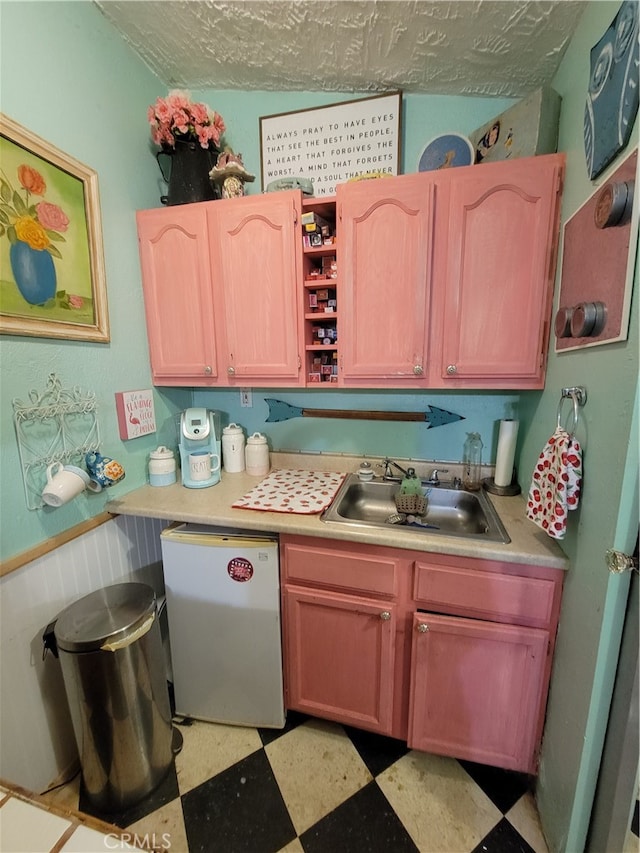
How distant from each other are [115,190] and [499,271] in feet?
4.92

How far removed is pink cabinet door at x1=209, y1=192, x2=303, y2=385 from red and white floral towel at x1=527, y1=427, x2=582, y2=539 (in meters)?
0.92

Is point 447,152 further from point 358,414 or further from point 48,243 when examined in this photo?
point 48,243

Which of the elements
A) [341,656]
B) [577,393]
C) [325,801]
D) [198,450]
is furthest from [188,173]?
[325,801]

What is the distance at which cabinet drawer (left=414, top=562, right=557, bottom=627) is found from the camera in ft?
3.44

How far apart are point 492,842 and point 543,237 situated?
193 centimetres

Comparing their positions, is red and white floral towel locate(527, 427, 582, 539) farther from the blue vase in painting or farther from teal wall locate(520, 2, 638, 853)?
the blue vase in painting

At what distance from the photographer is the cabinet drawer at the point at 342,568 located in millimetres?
1171

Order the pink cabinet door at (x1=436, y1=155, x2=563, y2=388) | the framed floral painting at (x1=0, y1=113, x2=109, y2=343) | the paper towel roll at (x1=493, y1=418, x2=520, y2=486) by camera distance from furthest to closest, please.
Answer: the paper towel roll at (x1=493, y1=418, x2=520, y2=486), the pink cabinet door at (x1=436, y1=155, x2=563, y2=388), the framed floral painting at (x1=0, y1=113, x2=109, y2=343)

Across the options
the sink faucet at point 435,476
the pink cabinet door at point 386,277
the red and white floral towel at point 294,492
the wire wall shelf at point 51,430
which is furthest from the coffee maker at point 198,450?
the sink faucet at point 435,476

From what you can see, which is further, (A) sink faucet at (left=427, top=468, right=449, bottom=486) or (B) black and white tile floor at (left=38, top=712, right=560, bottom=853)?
(A) sink faucet at (left=427, top=468, right=449, bottom=486)

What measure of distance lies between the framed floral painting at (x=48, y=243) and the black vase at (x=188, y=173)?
307 mm

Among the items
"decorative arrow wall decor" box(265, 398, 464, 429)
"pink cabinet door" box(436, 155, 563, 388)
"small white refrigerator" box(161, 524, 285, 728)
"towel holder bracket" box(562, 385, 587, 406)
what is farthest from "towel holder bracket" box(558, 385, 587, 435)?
"small white refrigerator" box(161, 524, 285, 728)

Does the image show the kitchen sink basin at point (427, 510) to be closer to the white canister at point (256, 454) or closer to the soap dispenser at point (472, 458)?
the soap dispenser at point (472, 458)

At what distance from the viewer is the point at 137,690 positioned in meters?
1.12
